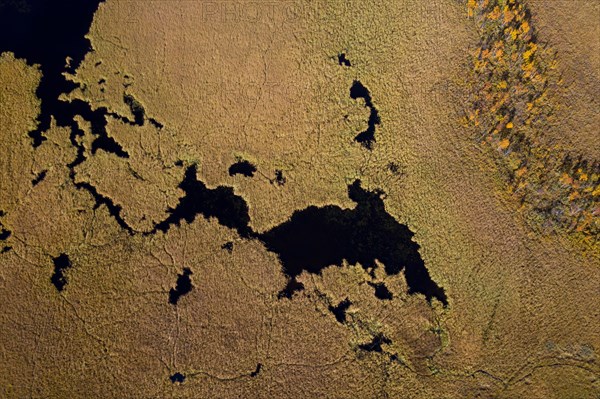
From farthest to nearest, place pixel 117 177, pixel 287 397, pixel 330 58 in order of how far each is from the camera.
A: pixel 330 58
pixel 117 177
pixel 287 397

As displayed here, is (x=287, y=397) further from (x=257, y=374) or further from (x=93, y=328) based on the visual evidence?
(x=93, y=328)

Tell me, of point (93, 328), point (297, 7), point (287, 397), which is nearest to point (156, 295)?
point (93, 328)

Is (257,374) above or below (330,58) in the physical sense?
below

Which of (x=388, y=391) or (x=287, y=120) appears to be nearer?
(x=388, y=391)

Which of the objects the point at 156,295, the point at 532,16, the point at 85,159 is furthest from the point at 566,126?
the point at 85,159

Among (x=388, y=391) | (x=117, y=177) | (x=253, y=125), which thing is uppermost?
(x=253, y=125)

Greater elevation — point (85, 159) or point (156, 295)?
point (85, 159)

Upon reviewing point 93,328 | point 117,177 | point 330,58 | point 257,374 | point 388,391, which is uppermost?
point 330,58

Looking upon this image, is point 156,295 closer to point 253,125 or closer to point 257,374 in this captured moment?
point 257,374

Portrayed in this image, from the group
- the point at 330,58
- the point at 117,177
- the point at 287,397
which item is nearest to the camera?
the point at 287,397
